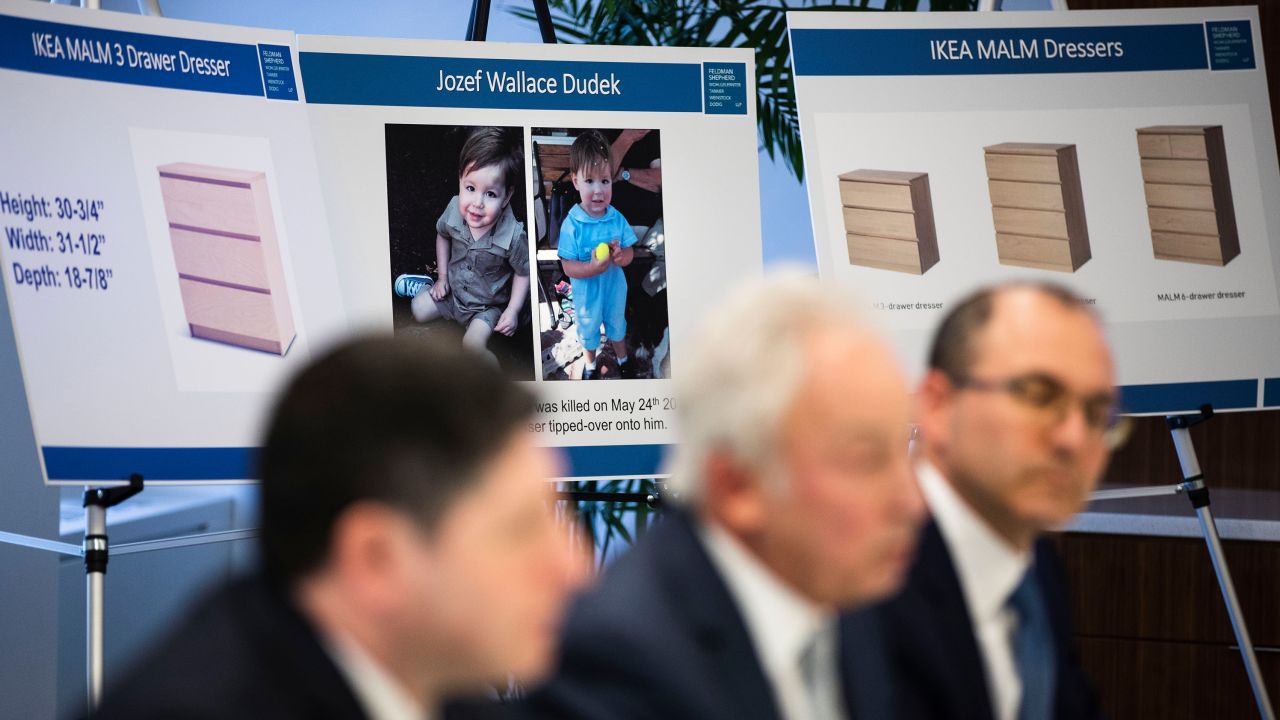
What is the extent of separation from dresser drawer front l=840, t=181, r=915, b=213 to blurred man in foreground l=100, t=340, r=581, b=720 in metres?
2.45

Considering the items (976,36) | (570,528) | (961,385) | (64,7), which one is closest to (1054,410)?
(961,385)

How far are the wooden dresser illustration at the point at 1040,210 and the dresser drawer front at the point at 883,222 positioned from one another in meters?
0.23

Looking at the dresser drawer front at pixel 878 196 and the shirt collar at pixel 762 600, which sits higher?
the dresser drawer front at pixel 878 196

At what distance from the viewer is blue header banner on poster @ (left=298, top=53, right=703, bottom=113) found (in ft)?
9.91

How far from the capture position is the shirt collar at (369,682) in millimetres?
810

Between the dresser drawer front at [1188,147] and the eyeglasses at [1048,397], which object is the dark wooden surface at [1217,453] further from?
the eyeglasses at [1048,397]

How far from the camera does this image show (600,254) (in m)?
3.13

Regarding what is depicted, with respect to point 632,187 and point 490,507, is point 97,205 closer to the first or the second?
point 632,187

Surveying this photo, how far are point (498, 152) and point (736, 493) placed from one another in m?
2.14

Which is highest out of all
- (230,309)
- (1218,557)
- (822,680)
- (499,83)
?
(499,83)

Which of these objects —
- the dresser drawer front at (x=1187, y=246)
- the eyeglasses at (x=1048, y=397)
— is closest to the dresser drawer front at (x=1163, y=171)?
the dresser drawer front at (x=1187, y=246)

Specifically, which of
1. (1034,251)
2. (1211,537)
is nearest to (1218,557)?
(1211,537)

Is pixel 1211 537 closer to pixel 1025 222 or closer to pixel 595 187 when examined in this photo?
pixel 1025 222

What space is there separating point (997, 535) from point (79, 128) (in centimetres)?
214
